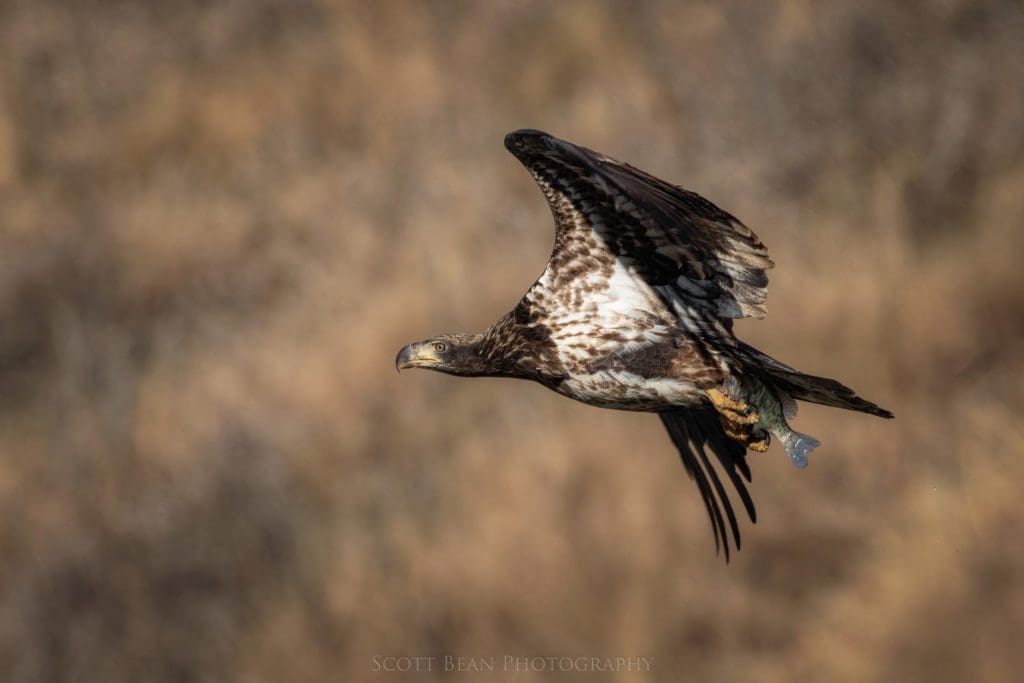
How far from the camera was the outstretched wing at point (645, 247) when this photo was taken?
8.44m

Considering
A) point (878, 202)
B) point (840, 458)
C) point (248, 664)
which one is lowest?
point (248, 664)

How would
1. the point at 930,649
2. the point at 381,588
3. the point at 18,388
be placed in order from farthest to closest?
the point at 18,388 < the point at 381,588 < the point at 930,649

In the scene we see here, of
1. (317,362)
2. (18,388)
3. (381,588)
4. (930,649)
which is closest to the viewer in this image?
(930,649)

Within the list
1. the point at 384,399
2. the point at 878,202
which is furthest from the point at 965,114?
the point at 384,399

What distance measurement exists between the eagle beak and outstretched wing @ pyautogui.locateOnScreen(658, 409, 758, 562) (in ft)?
5.09

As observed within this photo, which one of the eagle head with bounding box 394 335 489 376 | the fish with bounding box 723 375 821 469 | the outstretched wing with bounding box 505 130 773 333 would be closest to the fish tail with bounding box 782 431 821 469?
the fish with bounding box 723 375 821 469

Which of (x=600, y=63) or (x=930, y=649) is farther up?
(x=600, y=63)

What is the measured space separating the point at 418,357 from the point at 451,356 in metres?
0.24

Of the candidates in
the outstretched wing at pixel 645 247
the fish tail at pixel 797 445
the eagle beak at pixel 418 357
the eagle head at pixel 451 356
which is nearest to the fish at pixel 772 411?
the fish tail at pixel 797 445

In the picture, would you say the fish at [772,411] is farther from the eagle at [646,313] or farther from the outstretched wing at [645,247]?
the outstretched wing at [645,247]

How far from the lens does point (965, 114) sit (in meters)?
16.7

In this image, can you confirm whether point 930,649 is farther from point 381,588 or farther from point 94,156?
point 94,156

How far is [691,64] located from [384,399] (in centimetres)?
480

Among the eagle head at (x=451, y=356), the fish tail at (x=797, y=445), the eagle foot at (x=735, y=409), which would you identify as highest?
the eagle head at (x=451, y=356)
